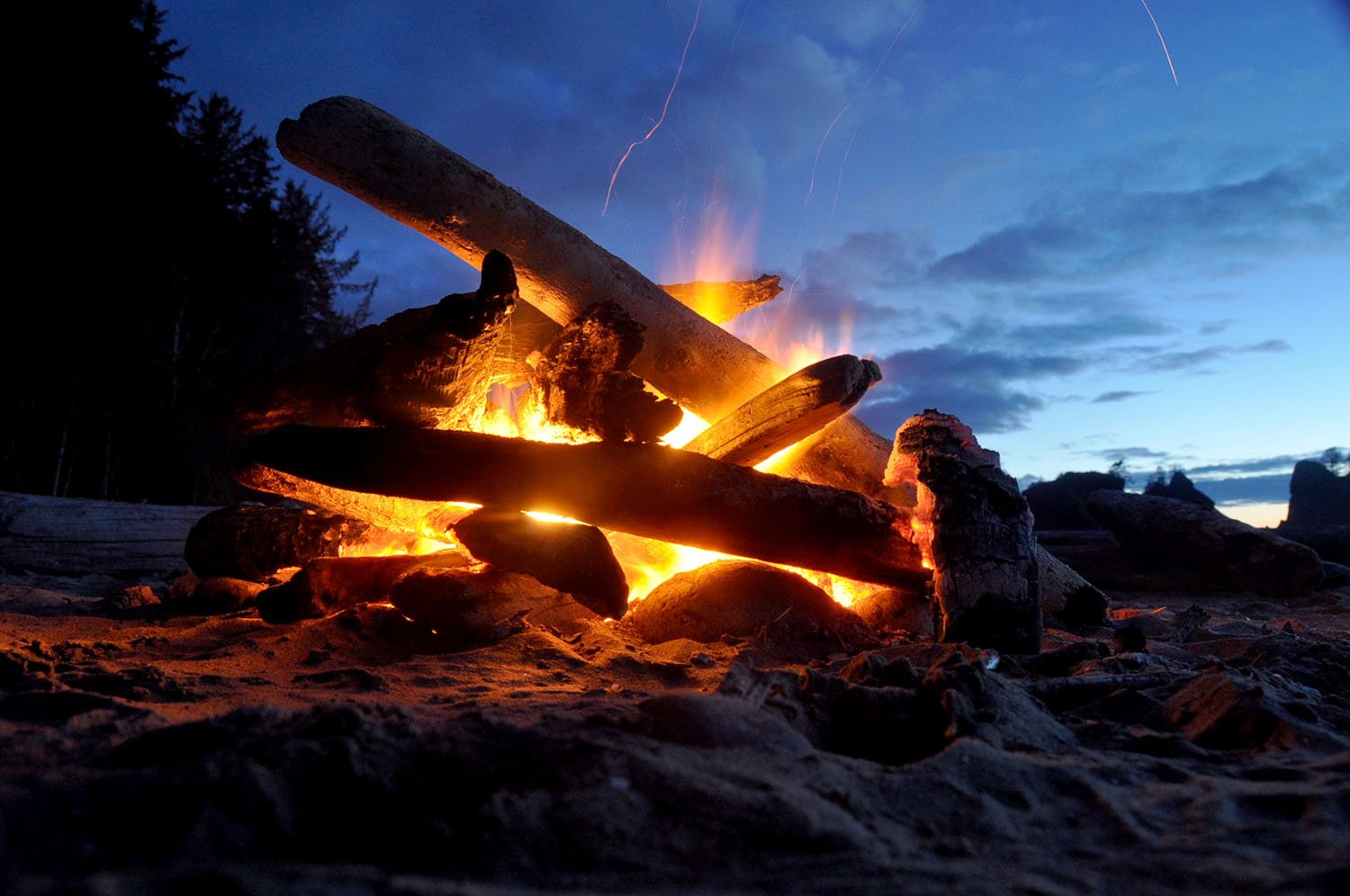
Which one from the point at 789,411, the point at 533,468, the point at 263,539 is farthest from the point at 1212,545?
the point at 263,539

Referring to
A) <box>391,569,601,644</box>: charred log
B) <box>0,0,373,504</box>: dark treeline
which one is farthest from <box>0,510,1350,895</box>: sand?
<box>0,0,373,504</box>: dark treeline

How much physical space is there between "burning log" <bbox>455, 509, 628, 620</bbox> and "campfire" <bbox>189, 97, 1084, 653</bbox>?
0.5 inches

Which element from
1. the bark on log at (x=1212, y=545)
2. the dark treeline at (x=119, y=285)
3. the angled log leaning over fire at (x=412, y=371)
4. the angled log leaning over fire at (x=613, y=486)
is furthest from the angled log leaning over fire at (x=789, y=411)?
the dark treeline at (x=119, y=285)

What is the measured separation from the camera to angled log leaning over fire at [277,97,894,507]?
459 cm

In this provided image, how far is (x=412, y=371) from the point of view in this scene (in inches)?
164

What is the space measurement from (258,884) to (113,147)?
2059cm

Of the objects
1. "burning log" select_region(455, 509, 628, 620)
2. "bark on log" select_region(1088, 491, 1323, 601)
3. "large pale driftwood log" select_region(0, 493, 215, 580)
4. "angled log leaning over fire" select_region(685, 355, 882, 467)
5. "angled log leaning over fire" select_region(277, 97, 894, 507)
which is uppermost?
"angled log leaning over fire" select_region(277, 97, 894, 507)

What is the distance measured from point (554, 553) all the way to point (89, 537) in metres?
5.80

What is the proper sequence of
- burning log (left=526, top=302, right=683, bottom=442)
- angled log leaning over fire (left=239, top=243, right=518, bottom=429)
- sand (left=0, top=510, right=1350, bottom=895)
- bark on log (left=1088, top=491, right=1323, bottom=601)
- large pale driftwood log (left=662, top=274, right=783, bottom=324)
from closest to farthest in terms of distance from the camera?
sand (left=0, top=510, right=1350, bottom=895)
angled log leaning over fire (left=239, top=243, right=518, bottom=429)
burning log (left=526, top=302, right=683, bottom=442)
large pale driftwood log (left=662, top=274, right=783, bottom=324)
bark on log (left=1088, top=491, right=1323, bottom=601)

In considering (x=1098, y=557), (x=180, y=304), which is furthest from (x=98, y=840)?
(x=180, y=304)

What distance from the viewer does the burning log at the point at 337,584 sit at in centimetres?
429

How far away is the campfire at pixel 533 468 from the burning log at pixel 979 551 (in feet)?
0.04

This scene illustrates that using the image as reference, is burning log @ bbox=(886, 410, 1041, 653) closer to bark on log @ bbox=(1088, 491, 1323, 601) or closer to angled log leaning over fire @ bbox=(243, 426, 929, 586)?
angled log leaning over fire @ bbox=(243, 426, 929, 586)

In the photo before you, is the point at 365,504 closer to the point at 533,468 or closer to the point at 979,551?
the point at 533,468
